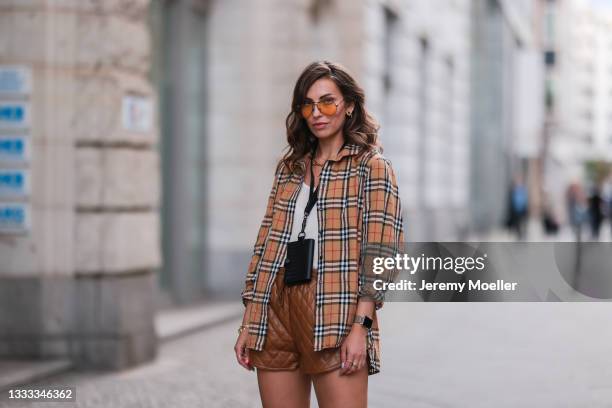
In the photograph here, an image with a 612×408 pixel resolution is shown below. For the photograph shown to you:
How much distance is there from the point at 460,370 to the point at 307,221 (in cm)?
442

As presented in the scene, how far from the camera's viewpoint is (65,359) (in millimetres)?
7938

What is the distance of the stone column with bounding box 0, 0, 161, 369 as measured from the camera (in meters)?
7.88

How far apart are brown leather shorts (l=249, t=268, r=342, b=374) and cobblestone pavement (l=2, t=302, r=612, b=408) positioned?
211 centimetres

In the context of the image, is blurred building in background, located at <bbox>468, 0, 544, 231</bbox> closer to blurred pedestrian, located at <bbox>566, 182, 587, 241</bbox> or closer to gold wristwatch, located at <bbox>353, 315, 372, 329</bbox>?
blurred pedestrian, located at <bbox>566, 182, 587, 241</bbox>

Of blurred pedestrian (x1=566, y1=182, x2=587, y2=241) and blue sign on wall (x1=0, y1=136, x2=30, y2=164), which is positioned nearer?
blue sign on wall (x1=0, y1=136, x2=30, y2=164)

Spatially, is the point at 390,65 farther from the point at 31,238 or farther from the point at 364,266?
the point at 364,266

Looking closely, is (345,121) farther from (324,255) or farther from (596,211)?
(596,211)

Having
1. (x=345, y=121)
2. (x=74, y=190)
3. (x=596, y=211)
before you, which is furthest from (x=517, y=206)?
(x=345, y=121)

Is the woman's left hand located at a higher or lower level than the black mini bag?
lower

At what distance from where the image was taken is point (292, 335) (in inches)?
140

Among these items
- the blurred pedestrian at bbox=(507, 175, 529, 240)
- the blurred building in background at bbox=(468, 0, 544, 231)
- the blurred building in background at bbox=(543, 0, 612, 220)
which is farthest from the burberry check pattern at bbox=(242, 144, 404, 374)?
the blurred building in background at bbox=(543, 0, 612, 220)

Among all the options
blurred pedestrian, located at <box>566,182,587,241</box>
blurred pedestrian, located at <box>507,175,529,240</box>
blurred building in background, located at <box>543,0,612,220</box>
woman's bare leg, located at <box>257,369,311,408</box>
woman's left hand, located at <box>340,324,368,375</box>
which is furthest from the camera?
blurred building in background, located at <box>543,0,612,220</box>

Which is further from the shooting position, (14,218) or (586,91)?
(586,91)

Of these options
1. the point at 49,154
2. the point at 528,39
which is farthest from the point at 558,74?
the point at 49,154
